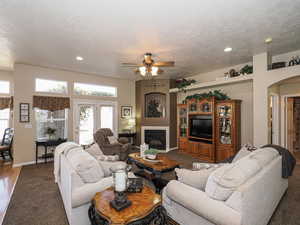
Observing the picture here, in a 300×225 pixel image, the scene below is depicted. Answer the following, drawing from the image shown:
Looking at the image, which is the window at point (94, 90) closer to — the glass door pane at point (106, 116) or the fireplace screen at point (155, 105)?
the glass door pane at point (106, 116)

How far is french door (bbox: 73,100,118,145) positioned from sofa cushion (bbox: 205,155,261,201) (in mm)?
5061

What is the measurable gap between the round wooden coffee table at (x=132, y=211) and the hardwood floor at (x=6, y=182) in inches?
74.0

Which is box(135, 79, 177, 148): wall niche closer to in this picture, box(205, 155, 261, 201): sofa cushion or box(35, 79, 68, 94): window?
box(35, 79, 68, 94): window

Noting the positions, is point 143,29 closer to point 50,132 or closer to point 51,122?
point 50,132

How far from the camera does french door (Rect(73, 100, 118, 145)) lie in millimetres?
5512

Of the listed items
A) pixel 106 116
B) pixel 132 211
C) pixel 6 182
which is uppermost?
pixel 106 116

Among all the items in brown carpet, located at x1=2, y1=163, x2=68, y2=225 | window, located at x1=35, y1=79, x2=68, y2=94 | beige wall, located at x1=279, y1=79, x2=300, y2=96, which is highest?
window, located at x1=35, y1=79, x2=68, y2=94

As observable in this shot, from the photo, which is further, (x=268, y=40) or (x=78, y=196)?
(x=268, y=40)

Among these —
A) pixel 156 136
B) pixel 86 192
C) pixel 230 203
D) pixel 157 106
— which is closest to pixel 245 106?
pixel 157 106

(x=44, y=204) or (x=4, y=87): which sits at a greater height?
(x=4, y=87)

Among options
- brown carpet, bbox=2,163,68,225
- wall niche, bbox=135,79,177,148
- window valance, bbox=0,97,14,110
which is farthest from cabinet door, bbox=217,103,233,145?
window valance, bbox=0,97,14,110

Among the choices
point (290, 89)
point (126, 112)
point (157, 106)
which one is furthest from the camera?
point (126, 112)

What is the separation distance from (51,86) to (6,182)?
2994 millimetres

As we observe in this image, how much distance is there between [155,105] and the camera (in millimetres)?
6496
